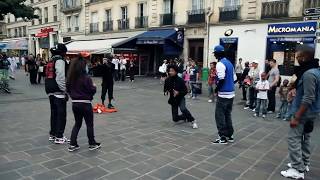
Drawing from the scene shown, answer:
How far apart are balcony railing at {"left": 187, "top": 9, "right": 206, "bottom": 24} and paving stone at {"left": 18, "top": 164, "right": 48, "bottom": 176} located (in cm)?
1750

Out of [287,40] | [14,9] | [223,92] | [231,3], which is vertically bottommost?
[223,92]

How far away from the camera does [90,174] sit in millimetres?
4301

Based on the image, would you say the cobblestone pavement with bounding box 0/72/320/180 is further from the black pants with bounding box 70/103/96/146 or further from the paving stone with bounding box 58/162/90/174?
the black pants with bounding box 70/103/96/146

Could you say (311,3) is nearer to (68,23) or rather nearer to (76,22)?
(76,22)

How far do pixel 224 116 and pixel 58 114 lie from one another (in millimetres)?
3170

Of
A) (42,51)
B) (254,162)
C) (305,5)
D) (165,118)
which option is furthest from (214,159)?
(42,51)

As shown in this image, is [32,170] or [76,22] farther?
[76,22]

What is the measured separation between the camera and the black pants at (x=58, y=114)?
18.3 ft

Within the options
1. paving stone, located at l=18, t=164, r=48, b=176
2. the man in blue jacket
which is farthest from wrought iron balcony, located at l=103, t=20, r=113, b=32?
paving stone, located at l=18, t=164, r=48, b=176

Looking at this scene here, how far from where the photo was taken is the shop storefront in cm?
1555

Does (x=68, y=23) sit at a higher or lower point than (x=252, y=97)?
higher

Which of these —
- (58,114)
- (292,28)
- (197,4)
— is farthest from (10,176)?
(197,4)

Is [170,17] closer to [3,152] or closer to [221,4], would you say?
[221,4]

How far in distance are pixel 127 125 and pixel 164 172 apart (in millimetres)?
3103
